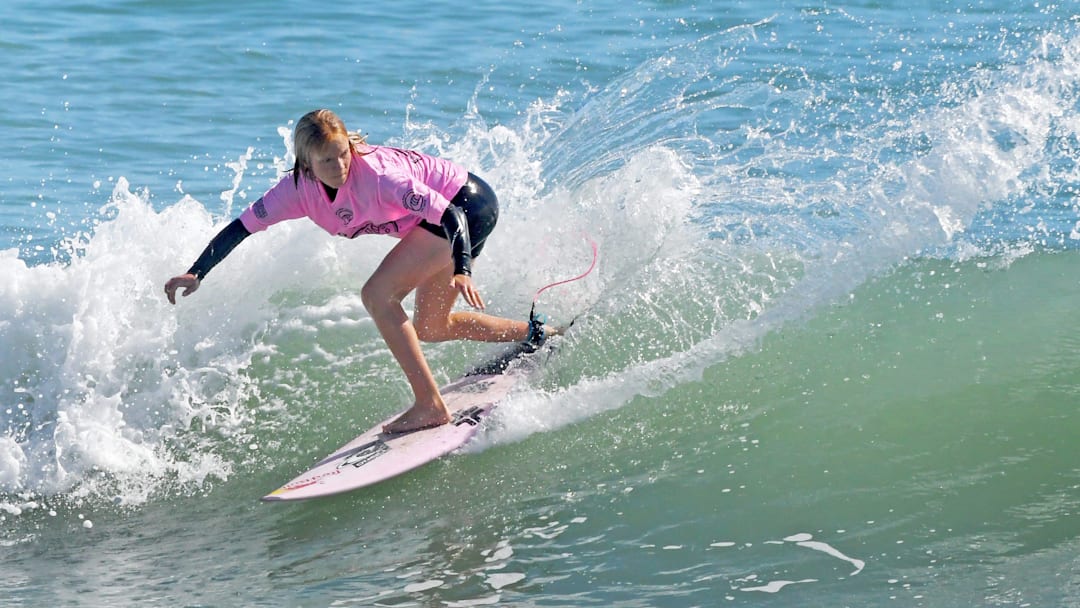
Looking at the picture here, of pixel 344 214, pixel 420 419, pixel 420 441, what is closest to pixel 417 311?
pixel 420 419

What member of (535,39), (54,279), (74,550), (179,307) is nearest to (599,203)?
(179,307)

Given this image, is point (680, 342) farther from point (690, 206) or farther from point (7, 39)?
point (7, 39)

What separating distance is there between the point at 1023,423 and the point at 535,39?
947cm

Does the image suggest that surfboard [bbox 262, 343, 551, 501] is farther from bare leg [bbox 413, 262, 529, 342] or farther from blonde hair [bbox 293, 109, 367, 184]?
blonde hair [bbox 293, 109, 367, 184]

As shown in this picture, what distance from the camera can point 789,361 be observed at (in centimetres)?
669

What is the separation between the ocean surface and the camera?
4.80 m

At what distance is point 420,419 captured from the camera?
590cm

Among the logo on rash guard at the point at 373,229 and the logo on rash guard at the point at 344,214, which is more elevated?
the logo on rash guard at the point at 344,214

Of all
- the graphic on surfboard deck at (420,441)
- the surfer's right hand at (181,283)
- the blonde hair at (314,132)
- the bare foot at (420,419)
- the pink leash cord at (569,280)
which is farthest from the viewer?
the pink leash cord at (569,280)

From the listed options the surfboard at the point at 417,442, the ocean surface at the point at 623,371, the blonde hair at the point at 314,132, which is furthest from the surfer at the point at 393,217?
the ocean surface at the point at 623,371

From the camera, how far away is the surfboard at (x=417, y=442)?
214 inches

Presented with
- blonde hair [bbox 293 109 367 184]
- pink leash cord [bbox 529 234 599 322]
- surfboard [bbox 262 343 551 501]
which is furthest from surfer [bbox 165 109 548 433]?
pink leash cord [bbox 529 234 599 322]

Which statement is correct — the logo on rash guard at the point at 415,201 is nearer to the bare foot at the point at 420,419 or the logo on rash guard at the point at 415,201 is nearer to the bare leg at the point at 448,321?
the bare leg at the point at 448,321

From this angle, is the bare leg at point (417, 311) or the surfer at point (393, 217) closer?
the surfer at point (393, 217)
